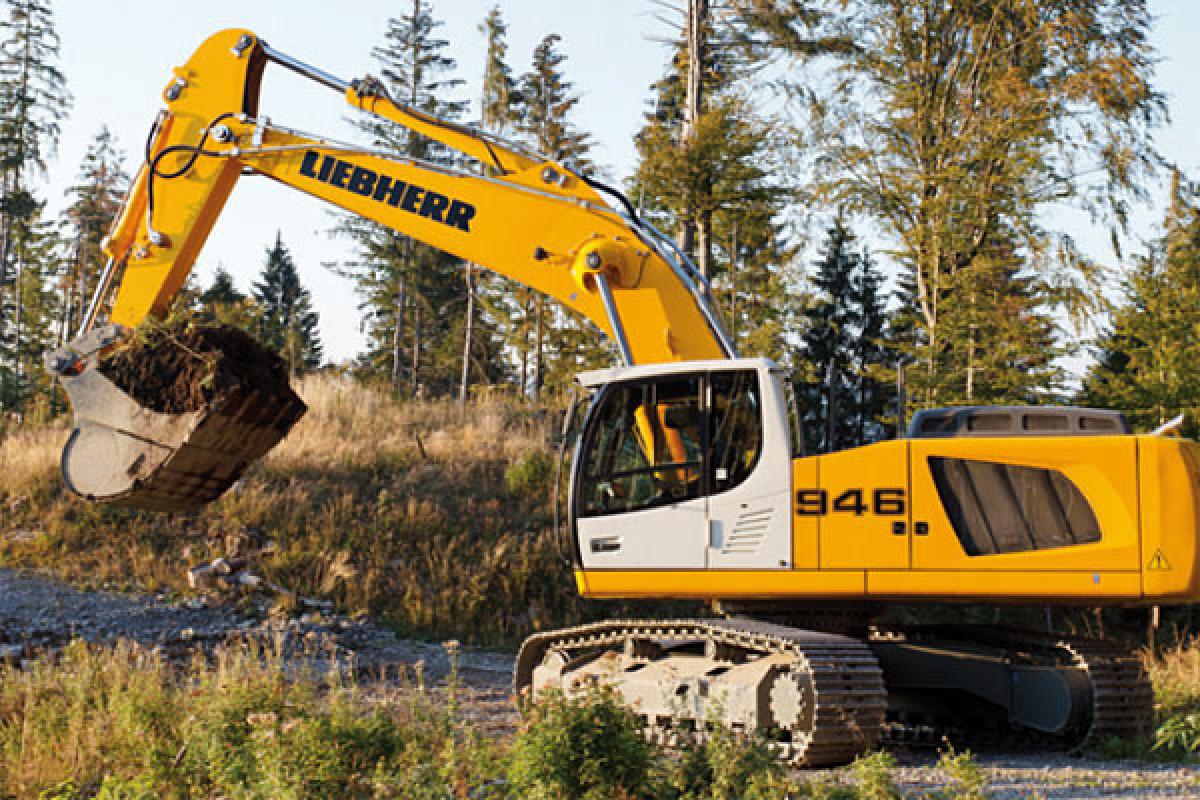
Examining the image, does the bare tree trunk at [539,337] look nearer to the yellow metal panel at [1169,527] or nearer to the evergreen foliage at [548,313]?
the evergreen foliage at [548,313]

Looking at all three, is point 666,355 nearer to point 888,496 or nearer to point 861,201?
point 888,496

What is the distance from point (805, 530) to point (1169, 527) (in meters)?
2.05

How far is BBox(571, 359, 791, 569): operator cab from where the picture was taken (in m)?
7.41

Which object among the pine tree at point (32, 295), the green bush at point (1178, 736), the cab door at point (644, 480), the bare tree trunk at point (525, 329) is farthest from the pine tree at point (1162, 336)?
the pine tree at point (32, 295)

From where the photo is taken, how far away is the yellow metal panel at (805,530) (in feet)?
23.8

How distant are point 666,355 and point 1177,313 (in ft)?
36.3

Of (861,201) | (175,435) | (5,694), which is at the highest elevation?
(861,201)

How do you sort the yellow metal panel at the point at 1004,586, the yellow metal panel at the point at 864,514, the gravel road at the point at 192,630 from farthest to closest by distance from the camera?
the gravel road at the point at 192,630 → the yellow metal panel at the point at 864,514 → the yellow metal panel at the point at 1004,586

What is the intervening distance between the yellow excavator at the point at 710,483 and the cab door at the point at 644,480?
2cm

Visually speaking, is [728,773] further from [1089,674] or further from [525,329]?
[525,329]

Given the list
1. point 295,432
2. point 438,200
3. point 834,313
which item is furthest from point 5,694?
point 834,313

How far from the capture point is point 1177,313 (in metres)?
16.6

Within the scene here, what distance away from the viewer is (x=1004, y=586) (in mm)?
7016

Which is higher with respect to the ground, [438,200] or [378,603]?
[438,200]
